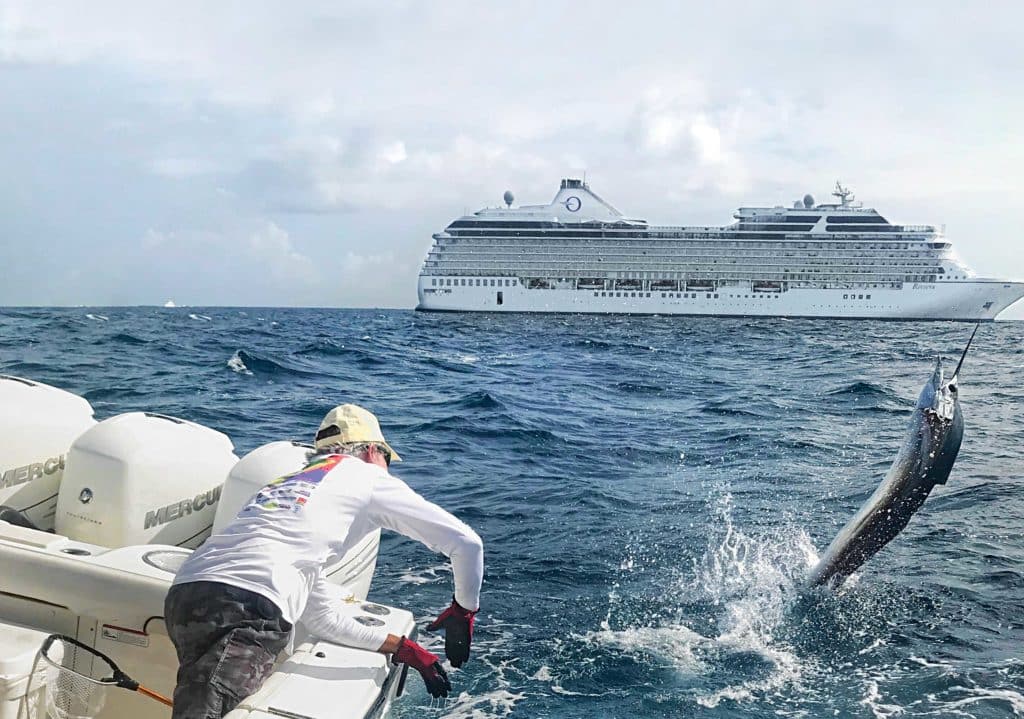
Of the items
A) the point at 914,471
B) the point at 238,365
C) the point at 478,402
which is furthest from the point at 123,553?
the point at 238,365

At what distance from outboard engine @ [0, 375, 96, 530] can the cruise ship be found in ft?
221

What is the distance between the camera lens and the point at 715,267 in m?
71.1

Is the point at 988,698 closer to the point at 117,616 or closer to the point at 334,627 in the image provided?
the point at 334,627

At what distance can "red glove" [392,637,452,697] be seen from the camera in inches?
120

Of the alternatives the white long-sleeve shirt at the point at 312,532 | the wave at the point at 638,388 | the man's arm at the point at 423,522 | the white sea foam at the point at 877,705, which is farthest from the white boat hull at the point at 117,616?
the wave at the point at 638,388

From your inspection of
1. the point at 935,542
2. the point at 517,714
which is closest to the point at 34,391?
the point at 517,714

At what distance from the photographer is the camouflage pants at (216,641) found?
8.09ft

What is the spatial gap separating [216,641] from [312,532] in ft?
1.38

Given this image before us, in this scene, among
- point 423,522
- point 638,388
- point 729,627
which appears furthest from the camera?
point 638,388

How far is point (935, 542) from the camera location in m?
6.92

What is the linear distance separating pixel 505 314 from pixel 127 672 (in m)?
70.0

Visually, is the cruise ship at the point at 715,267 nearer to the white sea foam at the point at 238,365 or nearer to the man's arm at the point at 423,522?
the white sea foam at the point at 238,365

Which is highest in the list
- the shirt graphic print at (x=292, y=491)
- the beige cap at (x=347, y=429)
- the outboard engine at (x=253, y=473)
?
the beige cap at (x=347, y=429)

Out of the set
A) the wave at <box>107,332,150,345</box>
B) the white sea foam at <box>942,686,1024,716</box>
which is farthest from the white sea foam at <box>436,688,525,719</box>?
the wave at <box>107,332,150,345</box>
